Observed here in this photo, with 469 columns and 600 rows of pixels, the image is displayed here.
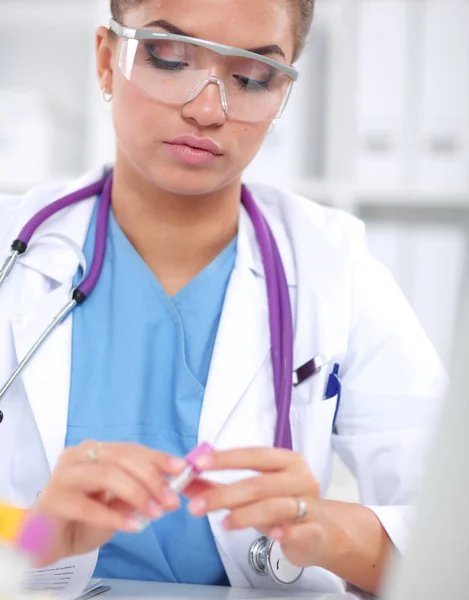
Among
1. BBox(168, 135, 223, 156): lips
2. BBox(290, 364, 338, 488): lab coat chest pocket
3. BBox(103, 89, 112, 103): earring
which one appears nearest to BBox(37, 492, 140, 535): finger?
BBox(290, 364, 338, 488): lab coat chest pocket

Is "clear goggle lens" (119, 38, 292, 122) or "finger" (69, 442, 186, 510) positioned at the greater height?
"clear goggle lens" (119, 38, 292, 122)

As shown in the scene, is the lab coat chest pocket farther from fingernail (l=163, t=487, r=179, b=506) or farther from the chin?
fingernail (l=163, t=487, r=179, b=506)

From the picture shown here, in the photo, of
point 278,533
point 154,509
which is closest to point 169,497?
point 154,509

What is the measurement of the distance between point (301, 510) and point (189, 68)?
0.56 metres

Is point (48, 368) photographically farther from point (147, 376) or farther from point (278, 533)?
point (278, 533)

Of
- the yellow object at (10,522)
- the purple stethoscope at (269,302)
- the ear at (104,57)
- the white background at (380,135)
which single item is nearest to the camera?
the yellow object at (10,522)

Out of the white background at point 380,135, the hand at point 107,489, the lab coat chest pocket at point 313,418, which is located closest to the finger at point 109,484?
the hand at point 107,489

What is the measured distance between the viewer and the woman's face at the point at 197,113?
1018mm

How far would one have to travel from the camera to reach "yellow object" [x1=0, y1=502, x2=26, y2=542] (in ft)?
2.21

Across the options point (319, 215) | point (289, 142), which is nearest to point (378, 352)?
point (319, 215)

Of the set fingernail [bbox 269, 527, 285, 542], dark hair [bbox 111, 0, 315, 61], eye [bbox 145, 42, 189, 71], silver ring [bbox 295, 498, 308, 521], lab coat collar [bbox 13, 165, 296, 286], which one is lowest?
fingernail [bbox 269, 527, 285, 542]

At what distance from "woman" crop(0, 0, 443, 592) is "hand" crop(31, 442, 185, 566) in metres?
0.24

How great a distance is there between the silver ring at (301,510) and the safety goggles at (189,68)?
0.52 meters

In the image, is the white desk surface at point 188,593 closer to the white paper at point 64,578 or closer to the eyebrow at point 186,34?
the white paper at point 64,578
